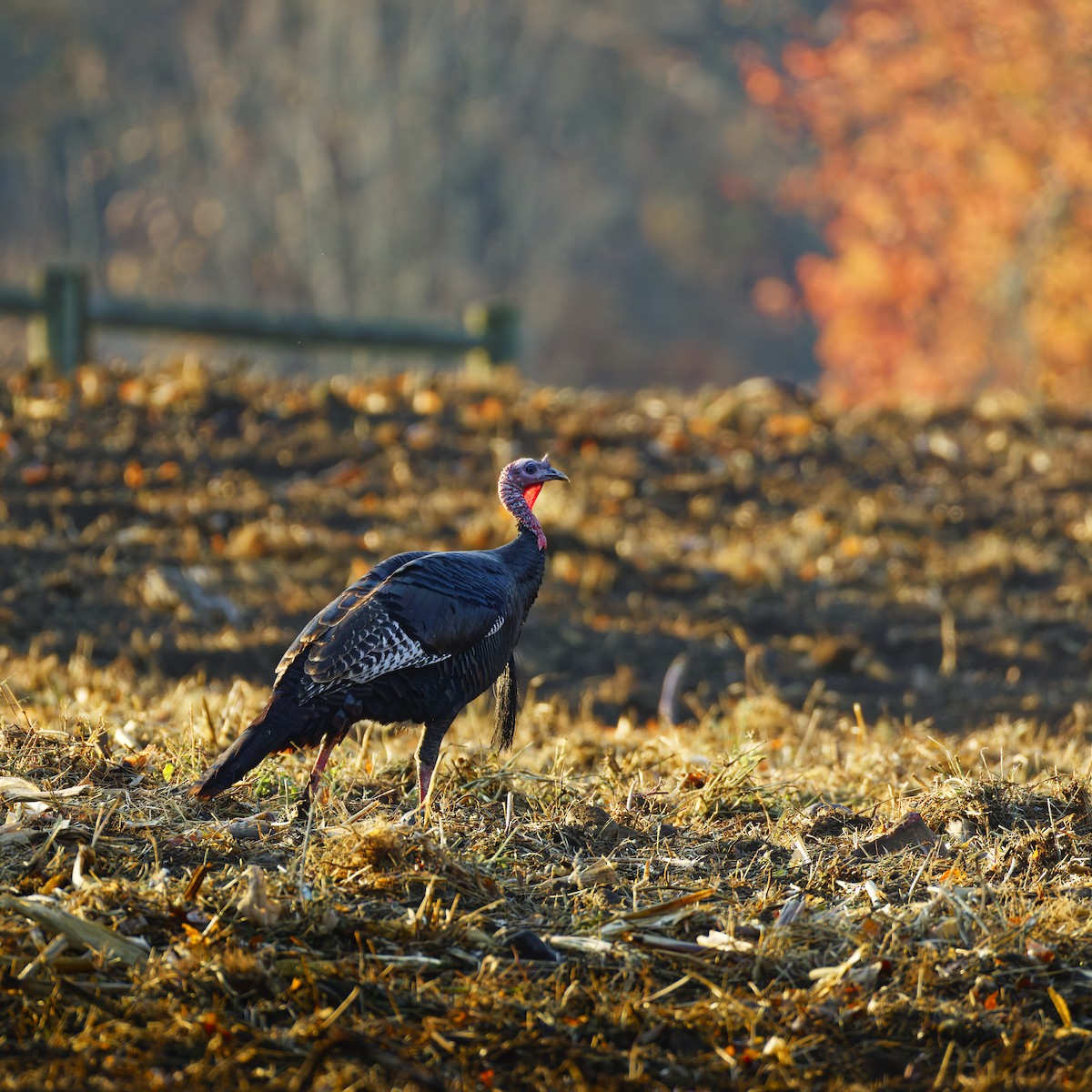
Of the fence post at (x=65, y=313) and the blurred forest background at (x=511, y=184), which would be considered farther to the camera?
the blurred forest background at (x=511, y=184)

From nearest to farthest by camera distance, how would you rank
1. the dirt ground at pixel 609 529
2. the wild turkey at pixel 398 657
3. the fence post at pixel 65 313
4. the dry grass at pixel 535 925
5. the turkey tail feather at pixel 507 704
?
the dry grass at pixel 535 925 → the wild turkey at pixel 398 657 → the turkey tail feather at pixel 507 704 → the dirt ground at pixel 609 529 → the fence post at pixel 65 313

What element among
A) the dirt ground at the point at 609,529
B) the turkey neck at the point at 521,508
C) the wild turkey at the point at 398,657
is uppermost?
the turkey neck at the point at 521,508

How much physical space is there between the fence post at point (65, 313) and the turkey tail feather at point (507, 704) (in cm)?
620

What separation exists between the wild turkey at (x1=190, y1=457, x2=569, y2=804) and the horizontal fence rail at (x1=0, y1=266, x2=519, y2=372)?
6277 millimetres

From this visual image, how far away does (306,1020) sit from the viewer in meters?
2.90

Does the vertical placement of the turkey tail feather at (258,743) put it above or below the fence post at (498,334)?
below

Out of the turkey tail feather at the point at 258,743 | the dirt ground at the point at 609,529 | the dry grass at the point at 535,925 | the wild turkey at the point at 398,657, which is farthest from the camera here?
the dirt ground at the point at 609,529

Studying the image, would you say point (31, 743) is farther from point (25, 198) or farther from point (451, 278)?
point (25, 198)

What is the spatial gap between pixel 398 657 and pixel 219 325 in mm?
6757

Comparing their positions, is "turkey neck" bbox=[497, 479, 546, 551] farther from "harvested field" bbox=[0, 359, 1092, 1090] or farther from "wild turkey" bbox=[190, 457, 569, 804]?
"harvested field" bbox=[0, 359, 1092, 1090]

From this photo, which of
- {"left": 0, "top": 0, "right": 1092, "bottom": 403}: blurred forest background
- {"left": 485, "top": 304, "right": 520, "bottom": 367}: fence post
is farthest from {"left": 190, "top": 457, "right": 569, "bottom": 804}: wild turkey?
{"left": 0, "top": 0, "right": 1092, "bottom": 403}: blurred forest background

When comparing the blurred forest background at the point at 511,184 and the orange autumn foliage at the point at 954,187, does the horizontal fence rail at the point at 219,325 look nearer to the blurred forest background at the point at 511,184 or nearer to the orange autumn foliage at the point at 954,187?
the orange autumn foliage at the point at 954,187

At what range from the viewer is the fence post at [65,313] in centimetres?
978

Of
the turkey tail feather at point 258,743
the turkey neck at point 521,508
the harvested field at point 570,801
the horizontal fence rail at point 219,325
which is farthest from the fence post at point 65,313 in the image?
the turkey tail feather at point 258,743
